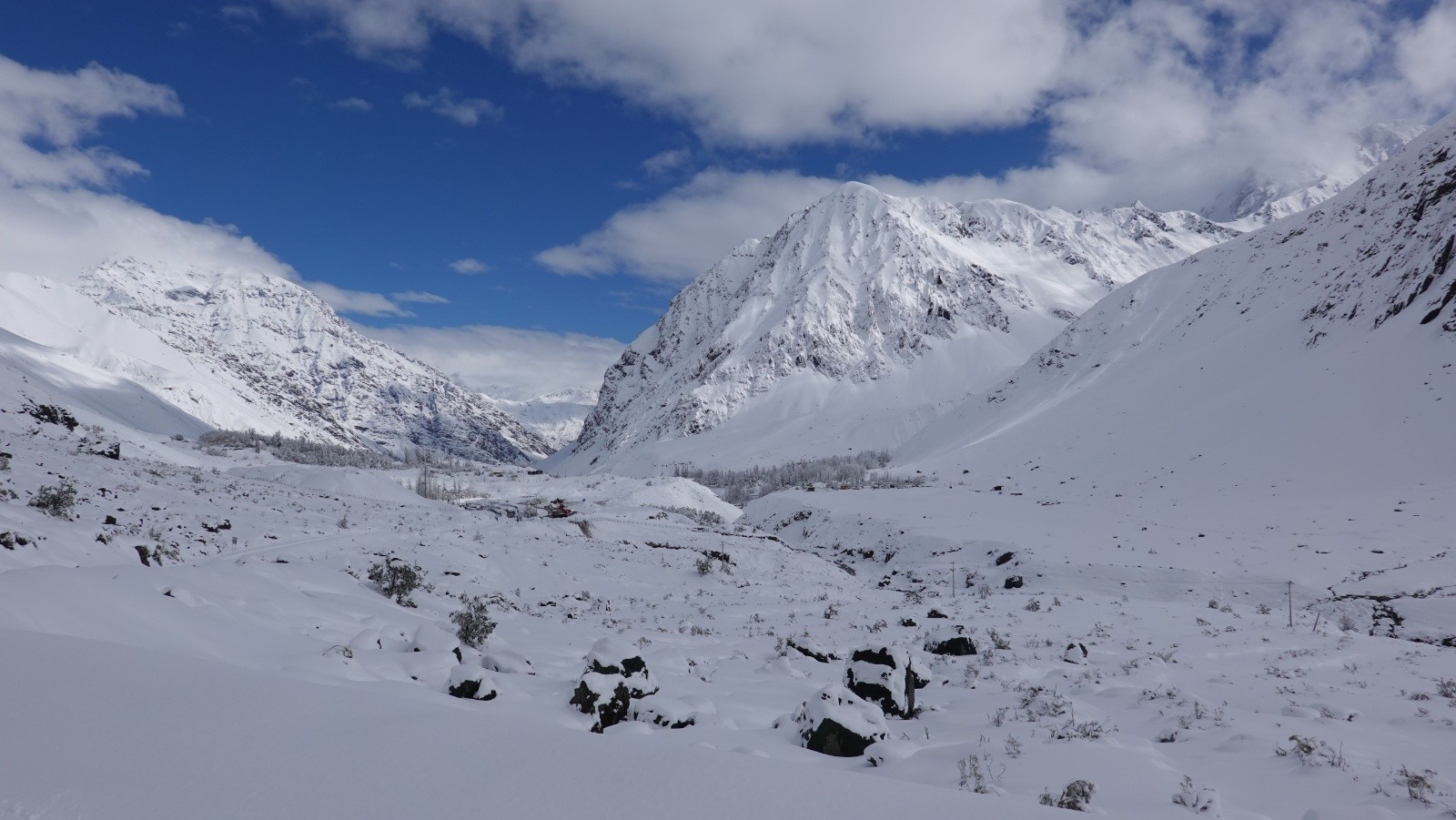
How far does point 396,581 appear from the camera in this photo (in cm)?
1412

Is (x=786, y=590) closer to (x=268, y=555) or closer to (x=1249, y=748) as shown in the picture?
(x=268, y=555)

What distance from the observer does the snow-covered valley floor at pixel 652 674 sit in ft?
11.1

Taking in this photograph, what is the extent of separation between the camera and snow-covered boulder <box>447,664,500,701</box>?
6977 mm

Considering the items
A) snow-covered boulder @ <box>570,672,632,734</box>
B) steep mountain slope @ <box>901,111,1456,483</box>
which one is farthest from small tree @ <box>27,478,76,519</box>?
steep mountain slope @ <box>901,111,1456,483</box>

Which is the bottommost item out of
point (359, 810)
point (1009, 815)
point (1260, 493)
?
point (359, 810)

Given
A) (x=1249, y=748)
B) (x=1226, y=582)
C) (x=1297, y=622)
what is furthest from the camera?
(x=1226, y=582)

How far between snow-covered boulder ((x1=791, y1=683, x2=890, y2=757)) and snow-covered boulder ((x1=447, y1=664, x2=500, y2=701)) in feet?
11.1

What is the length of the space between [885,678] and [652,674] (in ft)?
10.7

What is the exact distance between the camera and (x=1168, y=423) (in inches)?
2228

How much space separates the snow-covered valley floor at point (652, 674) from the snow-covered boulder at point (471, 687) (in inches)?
3.4

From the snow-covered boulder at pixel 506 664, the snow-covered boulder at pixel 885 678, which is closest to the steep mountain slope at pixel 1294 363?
the snow-covered boulder at pixel 885 678

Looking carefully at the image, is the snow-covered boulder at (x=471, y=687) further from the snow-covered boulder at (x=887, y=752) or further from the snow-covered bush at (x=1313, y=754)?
the snow-covered bush at (x=1313, y=754)

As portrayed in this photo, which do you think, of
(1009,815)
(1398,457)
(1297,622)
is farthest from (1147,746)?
(1398,457)

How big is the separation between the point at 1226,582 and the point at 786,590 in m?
15.5
